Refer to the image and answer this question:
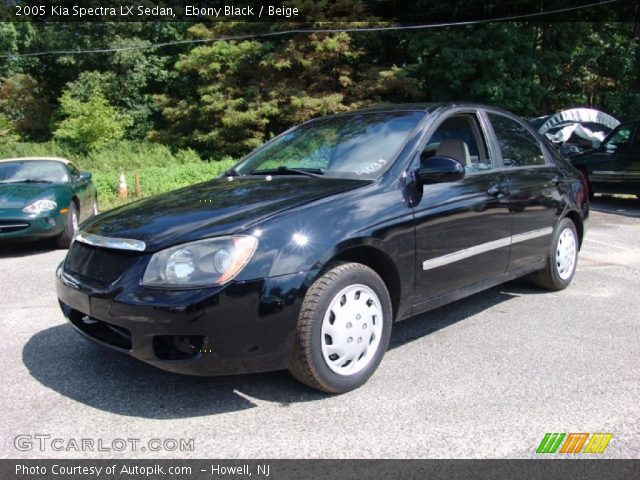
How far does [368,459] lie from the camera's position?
251cm

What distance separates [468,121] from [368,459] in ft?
9.08

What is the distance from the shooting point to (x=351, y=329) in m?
3.13

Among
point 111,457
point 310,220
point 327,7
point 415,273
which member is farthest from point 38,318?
point 327,7

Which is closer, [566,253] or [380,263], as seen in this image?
[380,263]

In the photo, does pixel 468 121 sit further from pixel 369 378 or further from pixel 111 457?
A: pixel 111 457

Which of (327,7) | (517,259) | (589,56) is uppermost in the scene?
(327,7)

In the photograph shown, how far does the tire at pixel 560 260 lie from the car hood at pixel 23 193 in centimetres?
634

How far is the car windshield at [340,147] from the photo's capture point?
370 cm

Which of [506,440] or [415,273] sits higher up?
[415,273]

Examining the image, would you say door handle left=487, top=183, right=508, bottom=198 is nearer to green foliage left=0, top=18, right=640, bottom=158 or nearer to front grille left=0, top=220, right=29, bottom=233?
front grille left=0, top=220, right=29, bottom=233

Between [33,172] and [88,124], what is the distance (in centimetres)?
1773
